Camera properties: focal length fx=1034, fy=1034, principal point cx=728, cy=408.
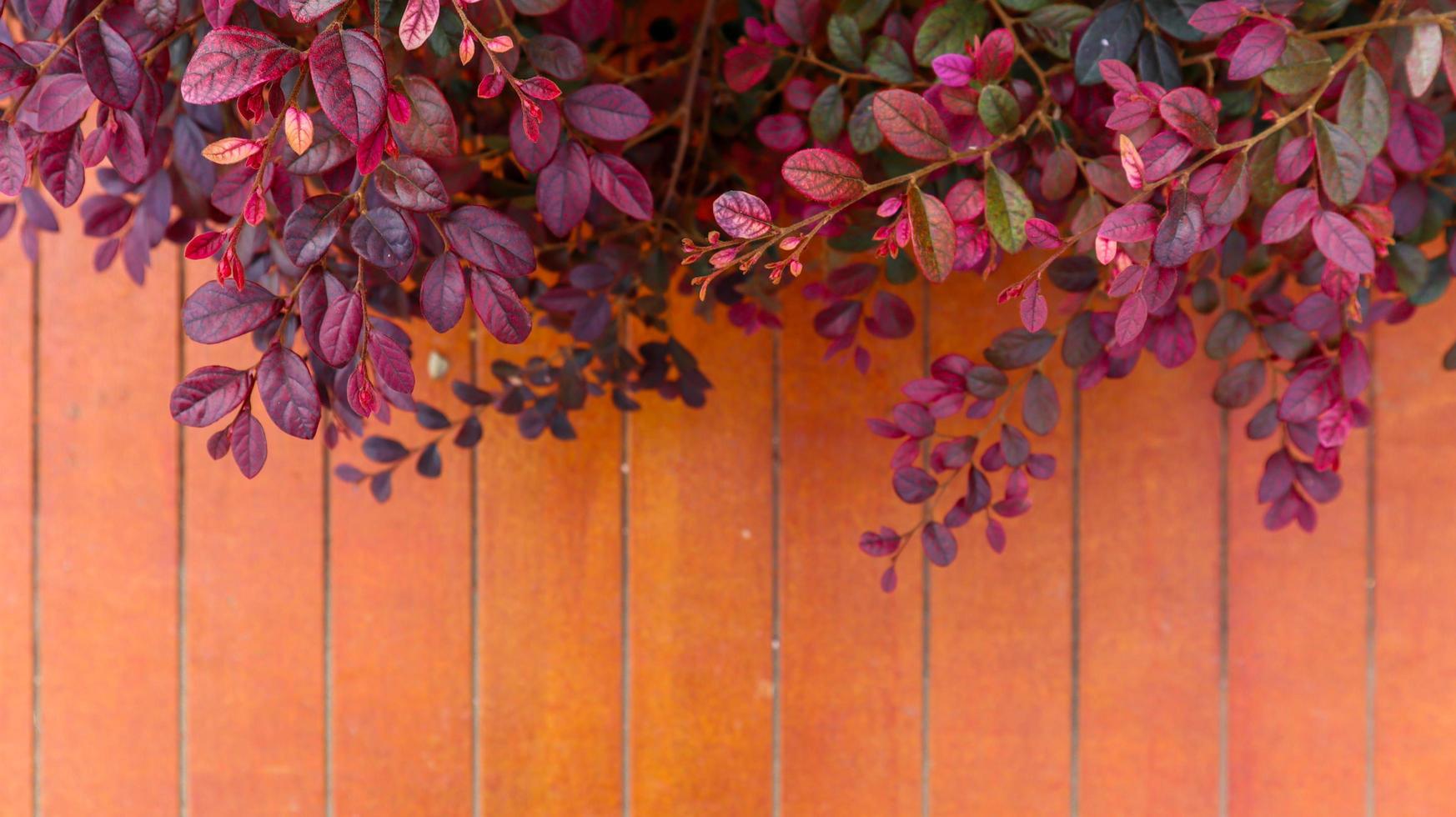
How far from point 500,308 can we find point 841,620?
0.81 m

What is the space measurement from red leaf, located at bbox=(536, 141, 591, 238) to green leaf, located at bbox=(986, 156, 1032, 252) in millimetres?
303

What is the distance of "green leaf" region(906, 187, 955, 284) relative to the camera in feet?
2.25

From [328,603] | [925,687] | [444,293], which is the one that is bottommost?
[925,687]

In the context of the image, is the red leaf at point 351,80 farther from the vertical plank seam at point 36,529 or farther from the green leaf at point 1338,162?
the vertical plank seam at point 36,529

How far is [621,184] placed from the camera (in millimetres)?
797

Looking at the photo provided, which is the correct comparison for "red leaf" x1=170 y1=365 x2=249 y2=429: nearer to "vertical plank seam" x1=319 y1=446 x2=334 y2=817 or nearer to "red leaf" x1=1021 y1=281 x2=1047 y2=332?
"red leaf" x1=1021 y1=281 x2=1047 y2=332

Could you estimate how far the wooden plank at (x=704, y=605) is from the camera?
4.46 feet

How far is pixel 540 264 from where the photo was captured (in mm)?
1066

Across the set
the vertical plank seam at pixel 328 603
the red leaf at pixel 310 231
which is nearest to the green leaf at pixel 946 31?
the red leaf at pixel 310 231

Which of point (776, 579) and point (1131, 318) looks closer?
point (1131, 318)

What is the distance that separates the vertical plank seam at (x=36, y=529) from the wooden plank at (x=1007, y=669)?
3.92ft

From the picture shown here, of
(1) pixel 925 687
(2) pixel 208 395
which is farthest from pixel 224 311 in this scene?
(1) pixel 925 687

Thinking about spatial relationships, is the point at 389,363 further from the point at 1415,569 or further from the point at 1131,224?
the point at 1415,569

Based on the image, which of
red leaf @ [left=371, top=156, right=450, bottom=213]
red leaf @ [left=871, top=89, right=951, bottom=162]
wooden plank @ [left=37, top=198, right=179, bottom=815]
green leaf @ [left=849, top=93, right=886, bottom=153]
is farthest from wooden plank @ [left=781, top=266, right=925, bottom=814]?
wooden plank @ [left=37, top=198, right=179, bottom=815]
